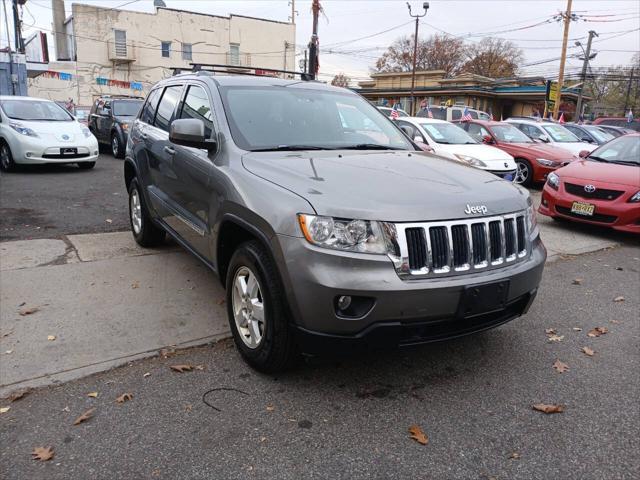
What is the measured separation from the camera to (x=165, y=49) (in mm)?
41812

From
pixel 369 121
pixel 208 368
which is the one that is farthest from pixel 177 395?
pixel 369 121

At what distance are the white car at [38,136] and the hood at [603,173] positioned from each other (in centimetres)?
999

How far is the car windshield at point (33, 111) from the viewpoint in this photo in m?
11.5

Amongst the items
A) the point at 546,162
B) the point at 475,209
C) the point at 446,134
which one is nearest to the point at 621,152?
the point at 546,162

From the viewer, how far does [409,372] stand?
3354 mm

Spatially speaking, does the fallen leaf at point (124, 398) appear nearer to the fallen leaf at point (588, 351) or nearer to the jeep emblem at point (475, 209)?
the jeep emblem at point (475, 209)

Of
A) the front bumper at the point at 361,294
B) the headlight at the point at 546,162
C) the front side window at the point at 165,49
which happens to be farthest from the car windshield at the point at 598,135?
the front side window at the point at 165,49

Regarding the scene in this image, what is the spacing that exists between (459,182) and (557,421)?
1.51 metres

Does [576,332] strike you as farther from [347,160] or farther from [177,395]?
[177,395]

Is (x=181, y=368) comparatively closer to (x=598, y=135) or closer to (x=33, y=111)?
(x=33, y=111)

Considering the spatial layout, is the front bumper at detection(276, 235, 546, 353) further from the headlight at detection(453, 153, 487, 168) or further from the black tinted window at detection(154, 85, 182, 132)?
the headlight at detection(453, 153, 487, 168)

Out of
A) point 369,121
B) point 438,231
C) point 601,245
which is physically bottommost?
point 601,245

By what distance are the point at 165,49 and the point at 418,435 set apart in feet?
146

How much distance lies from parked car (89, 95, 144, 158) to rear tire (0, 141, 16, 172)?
3.20 m
